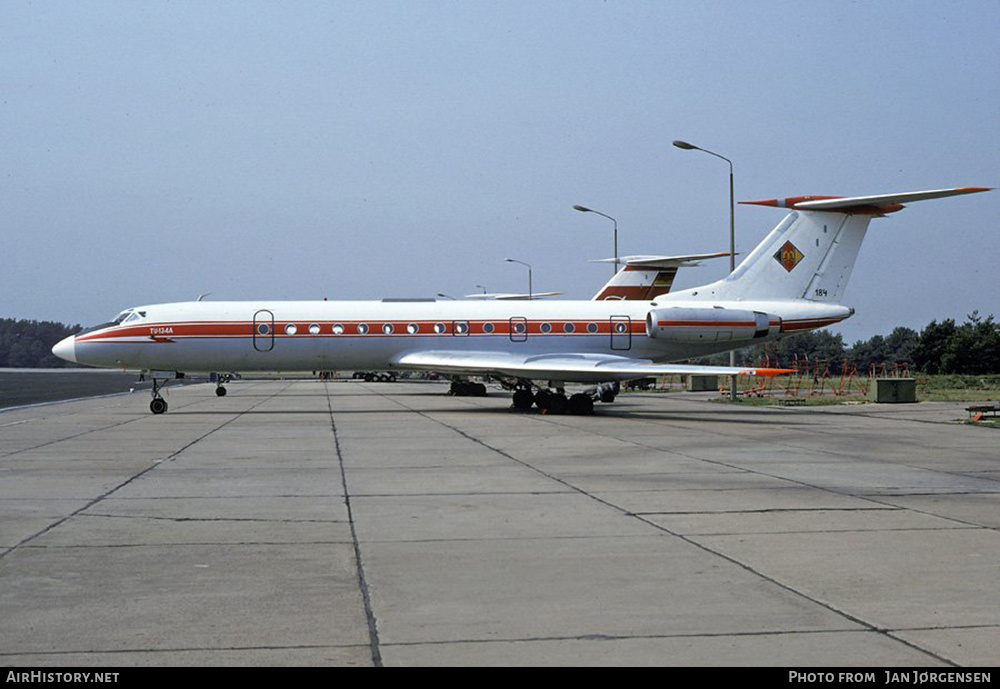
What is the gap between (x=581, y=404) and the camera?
28.2m

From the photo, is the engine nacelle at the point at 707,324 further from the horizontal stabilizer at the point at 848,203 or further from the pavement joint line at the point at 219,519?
the pavement joint line at the point at 219,519

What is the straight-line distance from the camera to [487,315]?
2959cm

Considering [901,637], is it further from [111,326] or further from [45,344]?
[45,344]

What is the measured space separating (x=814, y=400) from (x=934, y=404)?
12.3 feet

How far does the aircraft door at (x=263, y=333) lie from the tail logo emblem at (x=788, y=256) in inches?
539

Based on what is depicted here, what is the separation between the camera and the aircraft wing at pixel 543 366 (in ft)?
88.7

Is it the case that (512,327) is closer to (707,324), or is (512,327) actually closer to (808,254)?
(707,324)

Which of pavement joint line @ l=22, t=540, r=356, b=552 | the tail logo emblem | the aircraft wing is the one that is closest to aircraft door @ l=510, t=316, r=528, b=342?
the aircraft wing

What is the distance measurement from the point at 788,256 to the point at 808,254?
20.6 inches

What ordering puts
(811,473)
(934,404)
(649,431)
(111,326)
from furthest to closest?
(934,404), (111,326), (649,431), (811,473)

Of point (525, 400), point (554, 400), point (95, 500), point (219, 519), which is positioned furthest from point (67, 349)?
point (219, 519)

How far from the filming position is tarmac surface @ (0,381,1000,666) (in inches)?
230

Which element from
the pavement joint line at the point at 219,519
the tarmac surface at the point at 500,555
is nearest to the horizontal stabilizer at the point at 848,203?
the tarmac surface at the point at 500,555
